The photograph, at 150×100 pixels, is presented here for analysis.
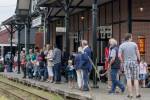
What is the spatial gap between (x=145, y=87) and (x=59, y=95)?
3.32 meters

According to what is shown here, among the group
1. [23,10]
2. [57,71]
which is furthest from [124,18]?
[23,10]

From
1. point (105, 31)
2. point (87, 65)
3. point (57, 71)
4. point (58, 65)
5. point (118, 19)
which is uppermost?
point (118, 19)

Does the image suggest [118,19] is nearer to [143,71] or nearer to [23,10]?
[143,71]

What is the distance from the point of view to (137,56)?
48.8 ft

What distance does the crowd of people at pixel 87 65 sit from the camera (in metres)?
14.9

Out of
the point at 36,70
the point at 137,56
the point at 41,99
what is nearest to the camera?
the point at 137,56

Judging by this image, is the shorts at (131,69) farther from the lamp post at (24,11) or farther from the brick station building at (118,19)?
the lamp post at (24,11)

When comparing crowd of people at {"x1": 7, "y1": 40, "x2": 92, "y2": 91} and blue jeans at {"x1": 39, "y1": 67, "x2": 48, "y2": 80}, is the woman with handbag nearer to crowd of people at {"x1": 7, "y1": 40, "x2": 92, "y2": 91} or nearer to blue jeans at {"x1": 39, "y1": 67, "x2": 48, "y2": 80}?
crowd of people at {"x1": 7, "y1": 40, "x2": 92, "y2": 91}

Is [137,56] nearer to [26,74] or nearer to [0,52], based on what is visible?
[26,74]

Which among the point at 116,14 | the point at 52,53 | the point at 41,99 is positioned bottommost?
the point at 41,99

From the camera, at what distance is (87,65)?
1834 centimetres

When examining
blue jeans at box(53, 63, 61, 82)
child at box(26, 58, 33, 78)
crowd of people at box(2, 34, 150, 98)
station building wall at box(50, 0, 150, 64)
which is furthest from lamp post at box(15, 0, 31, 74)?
blue jeans at box(53, 63, 61, 82)

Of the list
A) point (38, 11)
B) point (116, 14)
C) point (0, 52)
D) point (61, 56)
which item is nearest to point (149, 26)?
point (116, 14)

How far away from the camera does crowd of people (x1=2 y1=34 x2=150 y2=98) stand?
14883 millimetres
